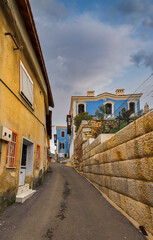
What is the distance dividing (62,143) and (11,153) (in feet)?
115

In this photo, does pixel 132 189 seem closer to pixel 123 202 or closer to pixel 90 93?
pixel 123 202

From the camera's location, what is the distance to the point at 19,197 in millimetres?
5387

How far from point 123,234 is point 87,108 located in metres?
21.6

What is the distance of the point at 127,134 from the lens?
14.6 ft

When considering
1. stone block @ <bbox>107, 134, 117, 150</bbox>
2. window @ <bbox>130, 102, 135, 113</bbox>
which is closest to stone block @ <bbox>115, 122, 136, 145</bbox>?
stone block @ <bbox>107, 134, 117, 150</bbox>

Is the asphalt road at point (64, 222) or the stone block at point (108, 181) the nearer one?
the asphalt road at point (64, 222)

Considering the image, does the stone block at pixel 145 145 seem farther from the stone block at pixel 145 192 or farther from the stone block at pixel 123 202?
the stone block at pixel 123 202

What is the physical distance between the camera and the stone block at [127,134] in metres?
4.11

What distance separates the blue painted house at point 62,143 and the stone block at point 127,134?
114 feet

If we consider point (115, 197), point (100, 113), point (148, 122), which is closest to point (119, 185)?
point (115, 197)

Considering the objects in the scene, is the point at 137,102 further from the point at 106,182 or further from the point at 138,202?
the point at 106,182

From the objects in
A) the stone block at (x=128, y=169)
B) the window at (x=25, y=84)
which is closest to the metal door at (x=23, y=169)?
the window at (x=25, y=84)

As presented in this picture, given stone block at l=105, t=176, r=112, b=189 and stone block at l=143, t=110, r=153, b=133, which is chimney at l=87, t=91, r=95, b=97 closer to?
stone block at l=105, t=176, r=112, b=189

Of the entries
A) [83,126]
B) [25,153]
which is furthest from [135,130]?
[83,126]
